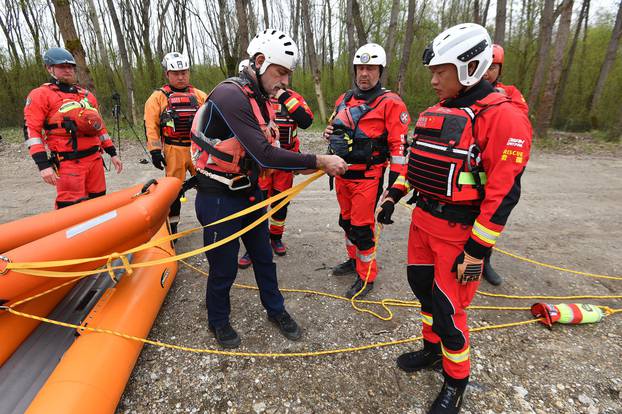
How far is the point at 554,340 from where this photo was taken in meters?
3.05

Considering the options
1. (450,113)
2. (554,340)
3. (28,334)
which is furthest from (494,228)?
(28,334)

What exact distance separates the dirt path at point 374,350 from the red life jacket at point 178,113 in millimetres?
1576

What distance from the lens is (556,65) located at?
11.2m

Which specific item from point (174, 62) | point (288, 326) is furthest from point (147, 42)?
point (288, 326)

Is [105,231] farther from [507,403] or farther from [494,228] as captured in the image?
[507,403]

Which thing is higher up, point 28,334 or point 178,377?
point 28,334

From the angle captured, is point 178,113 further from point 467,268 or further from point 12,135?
point 12,135

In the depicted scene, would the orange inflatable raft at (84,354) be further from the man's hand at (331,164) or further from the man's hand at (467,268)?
the man's hand at (467,268)

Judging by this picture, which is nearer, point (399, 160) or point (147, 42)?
point (399, 160)

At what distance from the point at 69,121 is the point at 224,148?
2526 millimetres

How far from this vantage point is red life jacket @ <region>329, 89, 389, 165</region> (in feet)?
11.1

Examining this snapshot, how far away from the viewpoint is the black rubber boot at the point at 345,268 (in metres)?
4.12

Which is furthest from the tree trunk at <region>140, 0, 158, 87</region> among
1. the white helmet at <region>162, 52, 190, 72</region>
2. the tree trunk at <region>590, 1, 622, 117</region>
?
the tree trunk at <region>590, 1, 622, 117</region>

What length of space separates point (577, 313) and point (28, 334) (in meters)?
4.79
